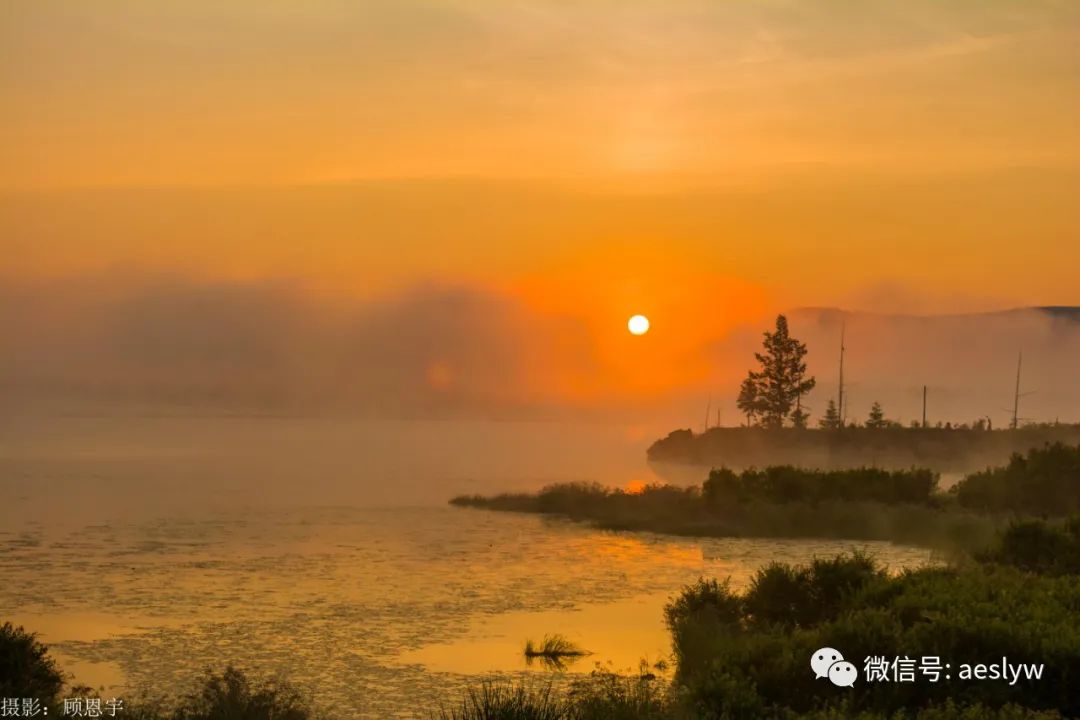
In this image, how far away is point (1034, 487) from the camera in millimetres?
54625

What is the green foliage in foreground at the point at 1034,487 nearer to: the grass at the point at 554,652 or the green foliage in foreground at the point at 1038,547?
the green foliage in foreground at the point at 1038,547

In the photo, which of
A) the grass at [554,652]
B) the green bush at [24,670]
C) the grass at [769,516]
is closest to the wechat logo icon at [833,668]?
the grass at [554,652]

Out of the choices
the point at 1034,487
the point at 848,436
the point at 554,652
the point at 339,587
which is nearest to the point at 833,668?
the point at 554,652

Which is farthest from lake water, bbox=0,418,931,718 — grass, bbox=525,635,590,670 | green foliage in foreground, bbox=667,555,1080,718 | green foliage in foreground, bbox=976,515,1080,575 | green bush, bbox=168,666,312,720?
green foliage in foreground, bbox=976,515,1080,575

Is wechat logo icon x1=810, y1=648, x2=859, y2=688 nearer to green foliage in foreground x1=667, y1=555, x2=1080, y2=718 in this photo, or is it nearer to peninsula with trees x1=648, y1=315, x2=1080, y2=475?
green foliage in foreground x1=667, y1=555, x2=1080, y2=718

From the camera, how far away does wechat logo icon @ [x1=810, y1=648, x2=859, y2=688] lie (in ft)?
53.4

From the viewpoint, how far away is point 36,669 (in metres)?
19.8

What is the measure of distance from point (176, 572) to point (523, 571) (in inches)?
447

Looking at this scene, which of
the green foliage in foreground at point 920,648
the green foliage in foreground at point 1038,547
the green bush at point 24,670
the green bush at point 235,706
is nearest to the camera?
the green foliage in foreground at point 920,648

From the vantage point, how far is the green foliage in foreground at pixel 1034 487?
175 ft

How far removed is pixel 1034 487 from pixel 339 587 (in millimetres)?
33447

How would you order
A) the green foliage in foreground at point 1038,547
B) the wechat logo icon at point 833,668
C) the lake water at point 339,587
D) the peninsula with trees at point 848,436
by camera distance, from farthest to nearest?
1. the peninsula with trees at point 848,436
2. the green foliage in foreground at point 1038,547
3. the lake water at point 339,587
4. the wechat logo icon at point 833,668

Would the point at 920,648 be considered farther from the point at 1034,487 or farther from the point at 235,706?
the point at 1034,487

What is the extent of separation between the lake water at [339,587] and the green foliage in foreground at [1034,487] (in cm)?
845
